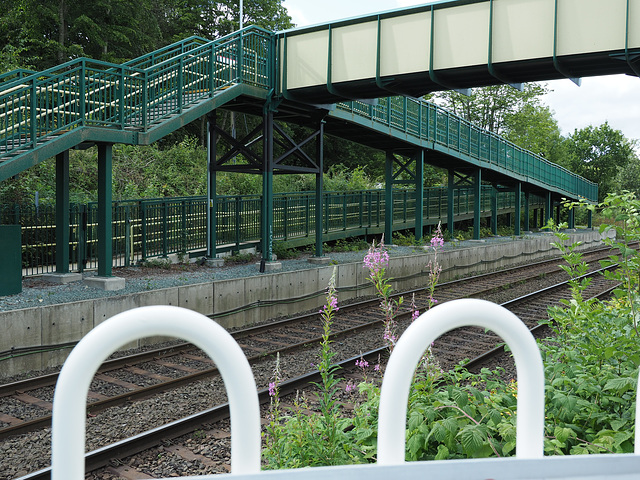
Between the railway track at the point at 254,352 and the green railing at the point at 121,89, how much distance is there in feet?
16.0

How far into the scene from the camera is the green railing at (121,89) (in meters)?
11.8

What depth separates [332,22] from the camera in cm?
1678

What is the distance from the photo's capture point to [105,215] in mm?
13320

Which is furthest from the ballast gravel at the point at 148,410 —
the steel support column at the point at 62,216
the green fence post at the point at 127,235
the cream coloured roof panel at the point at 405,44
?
the cream coloured roof panel at the point at 405,44

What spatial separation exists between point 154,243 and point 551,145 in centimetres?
5645

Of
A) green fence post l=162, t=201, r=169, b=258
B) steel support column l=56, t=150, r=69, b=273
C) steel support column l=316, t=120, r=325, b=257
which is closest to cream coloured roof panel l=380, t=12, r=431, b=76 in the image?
steel support column l=316, t=120, r=325, b=257

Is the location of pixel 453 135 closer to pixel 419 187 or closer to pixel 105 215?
pixel 419 187

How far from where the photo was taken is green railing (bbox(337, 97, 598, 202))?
71.3 ft

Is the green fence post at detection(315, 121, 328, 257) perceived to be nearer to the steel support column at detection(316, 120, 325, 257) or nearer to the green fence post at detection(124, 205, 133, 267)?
the steel support column at detection(316, 120, 325, 257)

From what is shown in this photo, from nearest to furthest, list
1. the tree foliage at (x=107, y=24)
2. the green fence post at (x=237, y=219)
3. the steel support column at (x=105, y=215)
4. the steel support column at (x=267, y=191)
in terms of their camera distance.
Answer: the steel support column at (x=105, y=215) < the steel support column at (x=267, y=191) < the green fence post at (x=237, y=219) < the tree foliage at (x=107, y=24)

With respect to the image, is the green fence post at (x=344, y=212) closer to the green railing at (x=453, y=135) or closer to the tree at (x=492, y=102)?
the green railing at (x=453, y=135)

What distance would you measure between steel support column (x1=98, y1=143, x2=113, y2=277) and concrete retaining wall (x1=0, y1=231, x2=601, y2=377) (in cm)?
194

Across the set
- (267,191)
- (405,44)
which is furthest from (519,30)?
(267,191)

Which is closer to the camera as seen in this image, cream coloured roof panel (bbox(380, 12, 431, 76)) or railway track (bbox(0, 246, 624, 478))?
railway track (bbox(0, 246, 624, 478))
